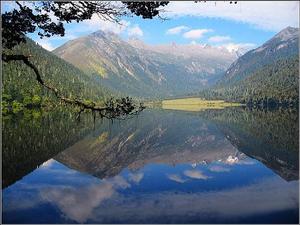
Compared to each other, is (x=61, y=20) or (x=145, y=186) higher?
(x=61, y=20)

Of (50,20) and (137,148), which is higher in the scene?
(50,20)

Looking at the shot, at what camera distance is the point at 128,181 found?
2547cm

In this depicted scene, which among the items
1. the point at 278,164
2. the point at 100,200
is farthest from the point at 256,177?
the point at 100,200

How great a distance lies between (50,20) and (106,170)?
1764 cm

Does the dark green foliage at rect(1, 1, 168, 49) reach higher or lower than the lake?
higher

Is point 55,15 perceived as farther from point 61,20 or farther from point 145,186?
point 145,186

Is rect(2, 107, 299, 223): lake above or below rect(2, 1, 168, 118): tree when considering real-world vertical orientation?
below

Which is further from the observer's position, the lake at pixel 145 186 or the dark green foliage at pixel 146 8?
the lake at pixel 145 186

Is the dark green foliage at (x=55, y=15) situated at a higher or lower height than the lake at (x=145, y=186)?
higher

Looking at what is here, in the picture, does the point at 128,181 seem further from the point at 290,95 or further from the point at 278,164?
the point at 290,95

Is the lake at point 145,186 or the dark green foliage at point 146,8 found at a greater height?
the dark green foliage at point 146,8

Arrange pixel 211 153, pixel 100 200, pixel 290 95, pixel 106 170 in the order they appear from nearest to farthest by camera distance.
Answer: pixel 100 200
pixel 106 170
pixel 211 153
pixel 290 95

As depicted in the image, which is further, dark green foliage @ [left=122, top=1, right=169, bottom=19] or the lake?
the lake

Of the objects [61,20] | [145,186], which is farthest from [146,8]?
[145,186]
